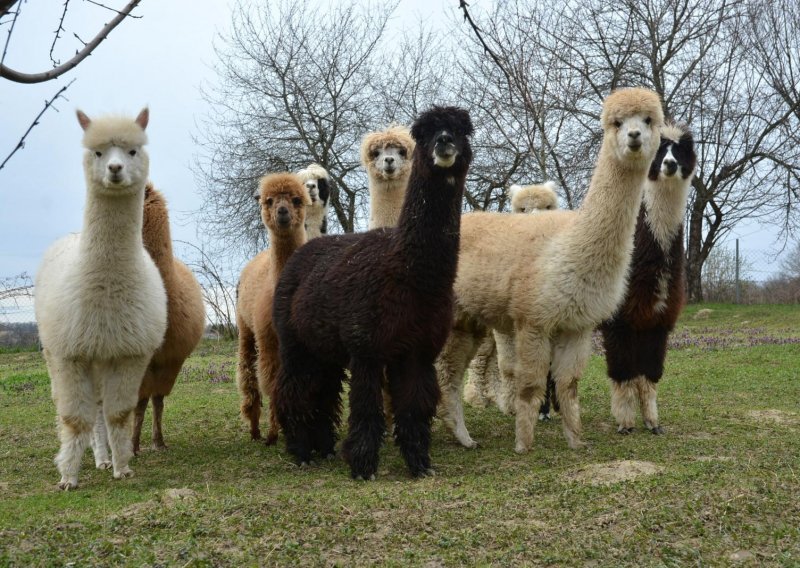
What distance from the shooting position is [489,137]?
2255 cm

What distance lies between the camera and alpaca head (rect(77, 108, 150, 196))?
5.82 meters

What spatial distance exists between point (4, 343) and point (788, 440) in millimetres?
19237

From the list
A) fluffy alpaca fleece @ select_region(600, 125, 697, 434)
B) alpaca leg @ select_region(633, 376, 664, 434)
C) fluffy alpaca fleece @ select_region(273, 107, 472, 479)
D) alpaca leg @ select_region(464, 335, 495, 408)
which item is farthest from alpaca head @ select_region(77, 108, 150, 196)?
alpaca leg @ select_region(464, 335, 495, 408)

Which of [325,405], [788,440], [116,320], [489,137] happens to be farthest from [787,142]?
[116,320]

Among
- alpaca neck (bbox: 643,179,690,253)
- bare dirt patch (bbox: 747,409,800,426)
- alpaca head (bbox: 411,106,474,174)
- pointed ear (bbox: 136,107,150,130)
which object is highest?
pointed ear (bbox: 136,107,150,130)

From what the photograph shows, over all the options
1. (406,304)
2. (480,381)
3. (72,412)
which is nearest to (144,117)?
(72,412)

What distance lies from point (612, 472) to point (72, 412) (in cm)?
369

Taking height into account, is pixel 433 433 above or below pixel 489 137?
below

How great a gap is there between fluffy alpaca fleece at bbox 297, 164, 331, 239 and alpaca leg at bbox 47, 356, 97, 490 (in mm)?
3965

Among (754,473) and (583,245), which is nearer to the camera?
(754,473)

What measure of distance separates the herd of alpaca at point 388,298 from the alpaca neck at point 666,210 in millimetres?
18

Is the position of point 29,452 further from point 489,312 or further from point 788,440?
point 788,440

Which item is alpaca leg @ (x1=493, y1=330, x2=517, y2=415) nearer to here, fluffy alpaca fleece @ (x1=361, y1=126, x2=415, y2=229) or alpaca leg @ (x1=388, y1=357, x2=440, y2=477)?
fluffy alpaca fleece @ (x1=361, y1=126, x2=415, y2=229)

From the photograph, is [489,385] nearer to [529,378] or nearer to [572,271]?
[529,378]
